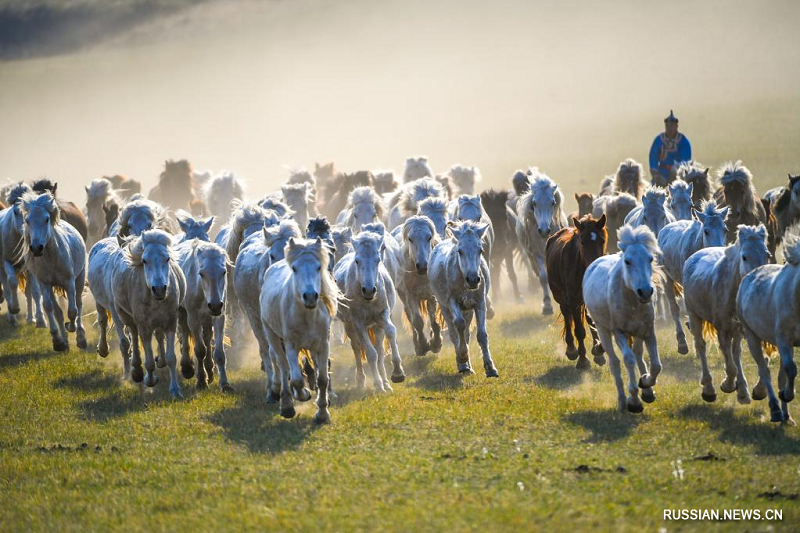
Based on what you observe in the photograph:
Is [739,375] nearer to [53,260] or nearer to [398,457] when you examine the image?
[398,457]

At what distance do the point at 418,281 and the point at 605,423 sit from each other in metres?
5.64

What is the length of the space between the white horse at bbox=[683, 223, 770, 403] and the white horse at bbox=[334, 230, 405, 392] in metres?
3.87

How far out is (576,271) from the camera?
1422cm

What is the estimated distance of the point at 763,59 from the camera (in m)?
108

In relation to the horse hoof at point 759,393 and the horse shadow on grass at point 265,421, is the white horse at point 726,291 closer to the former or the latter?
the horse hoof at point 759,393

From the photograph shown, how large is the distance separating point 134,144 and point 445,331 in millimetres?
119620

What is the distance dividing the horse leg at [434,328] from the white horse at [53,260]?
18.7 feet

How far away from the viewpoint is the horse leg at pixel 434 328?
1591cm

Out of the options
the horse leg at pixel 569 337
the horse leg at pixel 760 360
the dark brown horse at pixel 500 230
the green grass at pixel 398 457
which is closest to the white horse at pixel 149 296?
the green grass at pixel 398 457

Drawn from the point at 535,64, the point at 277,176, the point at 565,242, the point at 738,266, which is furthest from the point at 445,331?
the point at 535,64

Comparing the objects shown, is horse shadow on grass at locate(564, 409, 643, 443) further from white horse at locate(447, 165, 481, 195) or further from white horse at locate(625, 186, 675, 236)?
white horse at locate(447, 165, 481, 195)

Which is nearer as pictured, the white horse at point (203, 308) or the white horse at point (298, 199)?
the white horse at point (203, 308)

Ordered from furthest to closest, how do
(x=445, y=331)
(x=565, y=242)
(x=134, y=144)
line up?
(x=134, y=144)
(x=445, y=331)
(x=565, y=242)

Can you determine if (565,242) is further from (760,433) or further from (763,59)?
(763,59)
